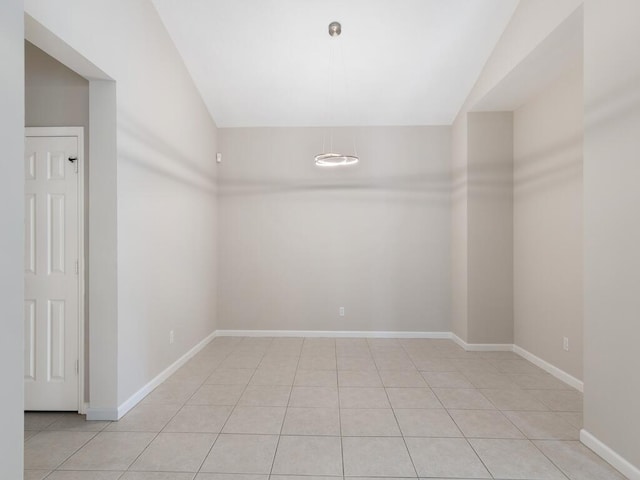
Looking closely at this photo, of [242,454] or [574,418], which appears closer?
[242,454]

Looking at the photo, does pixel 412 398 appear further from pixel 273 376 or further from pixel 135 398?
pixel 135 398

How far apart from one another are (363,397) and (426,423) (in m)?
0.63

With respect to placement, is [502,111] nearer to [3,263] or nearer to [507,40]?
[507,40]

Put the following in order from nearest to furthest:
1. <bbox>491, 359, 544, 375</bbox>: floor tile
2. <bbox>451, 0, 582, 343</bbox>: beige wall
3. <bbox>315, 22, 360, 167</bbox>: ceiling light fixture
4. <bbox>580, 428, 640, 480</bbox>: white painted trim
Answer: <bbox>580, 428, 640, 480</bbox>: white painted trim → <bbox>315, 22, 360, 167</bbox>: ceiling light fixture → <bbox>491, 359, 544, 375</bbox>: floor tile → <bbox>451, 0, 582, 343</bbox>: beige wall

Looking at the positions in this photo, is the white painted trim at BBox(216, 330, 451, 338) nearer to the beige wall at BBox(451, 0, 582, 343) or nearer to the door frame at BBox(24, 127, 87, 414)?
the beige wall at BBox(451, 0, 582, 343)

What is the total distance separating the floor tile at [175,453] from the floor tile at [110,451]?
7 cm

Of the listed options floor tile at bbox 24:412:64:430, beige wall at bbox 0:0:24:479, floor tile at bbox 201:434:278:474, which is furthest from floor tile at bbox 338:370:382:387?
beige wall at bbox 0:0:24:479

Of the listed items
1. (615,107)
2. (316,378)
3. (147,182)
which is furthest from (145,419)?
(615,107)

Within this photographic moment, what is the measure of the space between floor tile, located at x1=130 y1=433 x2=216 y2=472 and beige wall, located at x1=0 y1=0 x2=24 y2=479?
2.32 feet

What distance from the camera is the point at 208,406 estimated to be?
9.71 ft

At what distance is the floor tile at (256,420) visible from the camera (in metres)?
2.57

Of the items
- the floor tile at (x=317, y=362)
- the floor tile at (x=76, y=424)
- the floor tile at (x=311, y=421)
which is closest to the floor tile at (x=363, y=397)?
the floor tile at (x=311, y=421)

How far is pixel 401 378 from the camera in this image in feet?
11.8

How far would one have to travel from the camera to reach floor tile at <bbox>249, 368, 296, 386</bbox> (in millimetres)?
3500
